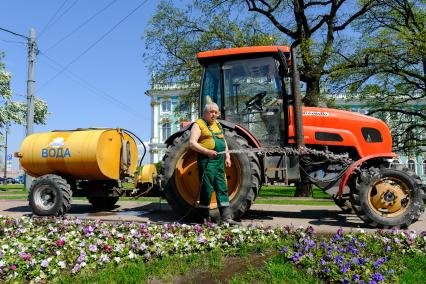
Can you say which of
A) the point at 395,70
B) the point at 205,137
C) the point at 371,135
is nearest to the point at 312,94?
the point at 395,70

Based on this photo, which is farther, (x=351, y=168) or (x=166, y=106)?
(x=166, y=106)

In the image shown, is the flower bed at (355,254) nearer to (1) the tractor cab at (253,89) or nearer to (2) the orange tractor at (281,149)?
(2) the orange tractor at (281,149)

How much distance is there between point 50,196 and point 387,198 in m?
6.29

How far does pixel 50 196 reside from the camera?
8.31m

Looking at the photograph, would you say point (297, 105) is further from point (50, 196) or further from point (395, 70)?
point (395, 70)

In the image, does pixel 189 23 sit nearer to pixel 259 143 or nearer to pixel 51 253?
pixel 259 143

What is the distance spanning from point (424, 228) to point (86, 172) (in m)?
6.32

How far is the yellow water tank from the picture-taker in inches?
330

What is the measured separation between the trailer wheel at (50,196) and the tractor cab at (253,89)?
11.4 ft

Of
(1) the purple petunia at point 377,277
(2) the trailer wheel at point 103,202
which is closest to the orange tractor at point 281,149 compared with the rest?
(1) the purple petunia at point 377,277

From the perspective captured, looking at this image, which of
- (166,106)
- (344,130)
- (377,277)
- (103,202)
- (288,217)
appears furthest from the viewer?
(166,106)

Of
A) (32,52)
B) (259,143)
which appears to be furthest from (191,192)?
(32,52)

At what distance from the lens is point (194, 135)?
608 centimetres

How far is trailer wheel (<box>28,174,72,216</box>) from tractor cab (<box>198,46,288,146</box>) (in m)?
3.48
